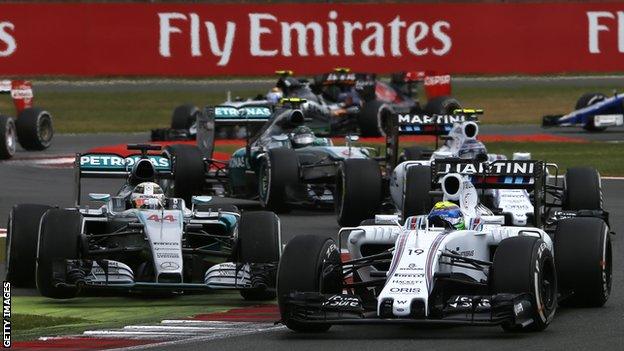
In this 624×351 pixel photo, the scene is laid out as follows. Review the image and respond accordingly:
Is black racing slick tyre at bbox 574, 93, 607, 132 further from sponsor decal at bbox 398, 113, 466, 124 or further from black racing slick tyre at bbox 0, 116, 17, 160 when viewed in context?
sponsor decal at bbox 398, 113, 466, 124

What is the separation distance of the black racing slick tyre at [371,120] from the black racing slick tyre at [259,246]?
21606 mm

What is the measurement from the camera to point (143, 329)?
1451 cm

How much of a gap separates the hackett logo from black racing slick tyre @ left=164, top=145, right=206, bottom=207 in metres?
21.4

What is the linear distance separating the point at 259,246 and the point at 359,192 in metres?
6.45

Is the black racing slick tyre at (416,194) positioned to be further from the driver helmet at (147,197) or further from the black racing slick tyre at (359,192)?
the driver helmet at (147,197)

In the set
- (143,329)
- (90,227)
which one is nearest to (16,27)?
(90,227)

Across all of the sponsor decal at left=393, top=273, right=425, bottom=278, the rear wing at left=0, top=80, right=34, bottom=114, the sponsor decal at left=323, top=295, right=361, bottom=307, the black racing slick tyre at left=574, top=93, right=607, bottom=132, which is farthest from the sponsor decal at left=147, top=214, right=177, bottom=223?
the black racing slick tyre at left=574, top=93, right=607, bottom=132

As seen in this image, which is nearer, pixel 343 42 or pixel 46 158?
pixel 46 158

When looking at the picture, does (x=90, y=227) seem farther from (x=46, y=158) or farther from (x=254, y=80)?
(x=254, y=80)

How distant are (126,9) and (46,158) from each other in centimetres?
1198

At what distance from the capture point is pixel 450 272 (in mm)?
14195

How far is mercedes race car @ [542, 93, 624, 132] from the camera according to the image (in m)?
41.3

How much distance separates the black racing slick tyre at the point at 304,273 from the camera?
13883 mm

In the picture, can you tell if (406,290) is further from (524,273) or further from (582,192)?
(582,192)
